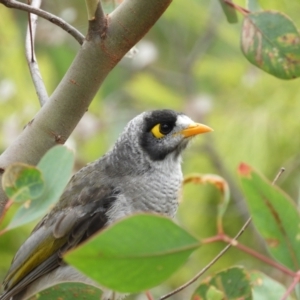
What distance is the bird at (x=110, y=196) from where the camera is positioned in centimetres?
344

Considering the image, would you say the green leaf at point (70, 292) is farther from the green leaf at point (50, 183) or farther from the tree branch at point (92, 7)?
the tree branch at point (92, 7)

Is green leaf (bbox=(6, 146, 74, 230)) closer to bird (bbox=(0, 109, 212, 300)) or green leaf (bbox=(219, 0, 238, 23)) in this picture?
green leaf (bbox=(219, 0, 238, 23))

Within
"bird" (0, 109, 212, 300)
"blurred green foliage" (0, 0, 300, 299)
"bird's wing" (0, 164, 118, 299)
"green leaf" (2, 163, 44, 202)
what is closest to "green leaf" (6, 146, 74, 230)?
"green leaf" (2, 163, 44, 202)

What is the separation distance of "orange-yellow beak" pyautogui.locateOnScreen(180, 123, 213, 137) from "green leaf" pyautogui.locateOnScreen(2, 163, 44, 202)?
76.5 inches

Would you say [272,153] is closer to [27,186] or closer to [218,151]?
[218,151]

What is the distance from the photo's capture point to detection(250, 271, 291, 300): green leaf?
6.97ft

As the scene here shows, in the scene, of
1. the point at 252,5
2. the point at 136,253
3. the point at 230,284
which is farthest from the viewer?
the point at 252,5

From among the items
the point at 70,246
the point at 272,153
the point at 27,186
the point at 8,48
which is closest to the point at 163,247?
the point at 27,186

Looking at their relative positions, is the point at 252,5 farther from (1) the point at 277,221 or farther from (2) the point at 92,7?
(1) the point at 277,221

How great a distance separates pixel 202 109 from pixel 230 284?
411 cm

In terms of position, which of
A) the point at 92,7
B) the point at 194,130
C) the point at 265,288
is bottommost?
the point at 265,288

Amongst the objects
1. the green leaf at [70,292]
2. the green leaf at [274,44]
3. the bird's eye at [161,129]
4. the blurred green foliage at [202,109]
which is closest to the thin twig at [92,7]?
the green leaf at [274,44]

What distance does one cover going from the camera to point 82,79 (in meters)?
2.65

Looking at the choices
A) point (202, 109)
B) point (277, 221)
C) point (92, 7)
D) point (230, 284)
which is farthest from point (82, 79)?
point (202, 109)
